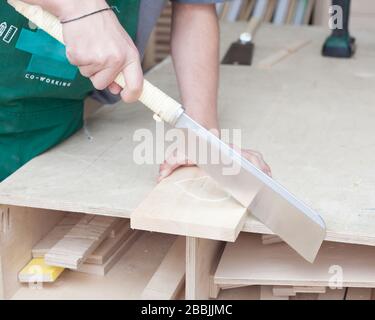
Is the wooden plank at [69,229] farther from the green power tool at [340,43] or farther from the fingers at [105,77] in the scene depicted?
the green power tool at [340,43]

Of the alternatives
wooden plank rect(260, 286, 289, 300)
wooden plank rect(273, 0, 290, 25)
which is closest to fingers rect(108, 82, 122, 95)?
wooden plank rect(260, 286, 289, 300)

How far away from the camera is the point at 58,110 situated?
1.40 metres

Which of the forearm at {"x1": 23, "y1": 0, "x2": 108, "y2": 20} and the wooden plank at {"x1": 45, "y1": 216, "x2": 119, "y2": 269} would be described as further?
the wooden plank at {"x1": 45, "y1": 216, "x2": 119, "y2": 269}

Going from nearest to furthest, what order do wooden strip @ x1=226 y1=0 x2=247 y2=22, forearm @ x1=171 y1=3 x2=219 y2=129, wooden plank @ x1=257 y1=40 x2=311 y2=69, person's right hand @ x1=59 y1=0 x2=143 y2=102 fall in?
person's right hand @ x1=59 y1=0 x2=143 y2=102
forearm @ x1=171 y1=3 x2=219 y2=129
wooden plank @ x1=257 y1=40 x2=311 y2=69
wooden strip @ x1=226 y1=0 x2=247 y2=22

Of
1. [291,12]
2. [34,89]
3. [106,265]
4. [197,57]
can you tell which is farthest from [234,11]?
[106,265]

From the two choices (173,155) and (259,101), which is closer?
(173,155)

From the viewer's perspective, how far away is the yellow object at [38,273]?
1194 mm

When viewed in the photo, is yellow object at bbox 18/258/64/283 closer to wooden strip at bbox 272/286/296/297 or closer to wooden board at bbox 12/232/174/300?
wooden board at bbox 12/232/174/300

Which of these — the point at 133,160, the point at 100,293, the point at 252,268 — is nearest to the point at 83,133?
the point at 133,160

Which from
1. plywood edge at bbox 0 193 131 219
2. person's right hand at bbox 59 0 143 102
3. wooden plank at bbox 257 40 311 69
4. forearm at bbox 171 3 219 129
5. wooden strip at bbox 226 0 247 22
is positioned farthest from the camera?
wooden strip at bbox 226 0 247 22

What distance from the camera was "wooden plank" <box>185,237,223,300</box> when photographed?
1.07m

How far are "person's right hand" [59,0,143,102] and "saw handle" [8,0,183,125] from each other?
2 centimetres
